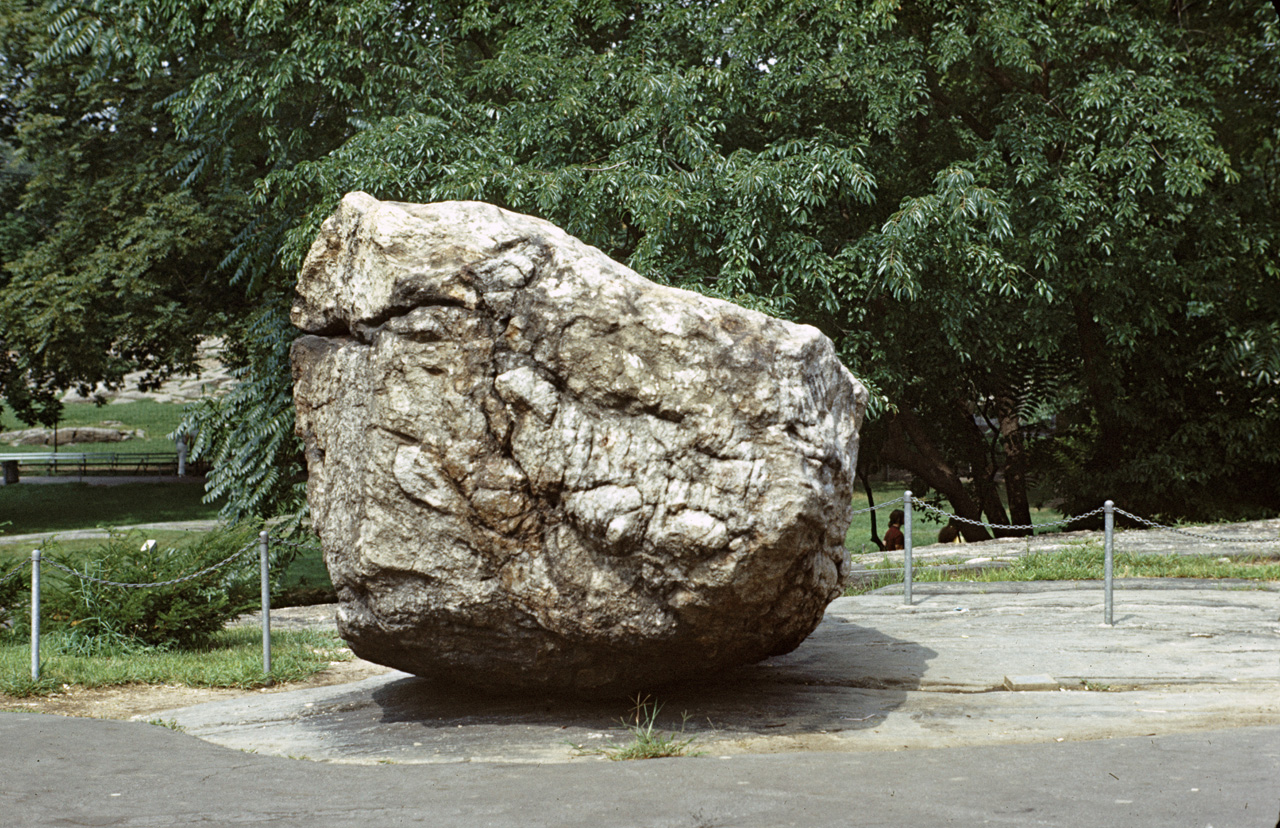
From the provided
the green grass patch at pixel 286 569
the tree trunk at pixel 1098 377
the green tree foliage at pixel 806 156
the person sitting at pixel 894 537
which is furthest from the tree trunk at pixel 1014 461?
the green grass patch at pixel 286 569

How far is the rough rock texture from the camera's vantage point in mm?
6242

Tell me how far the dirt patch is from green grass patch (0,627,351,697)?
103 mm

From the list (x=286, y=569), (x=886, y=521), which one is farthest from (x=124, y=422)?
(x=286, y=569)

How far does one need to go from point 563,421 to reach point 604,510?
1.87 ft

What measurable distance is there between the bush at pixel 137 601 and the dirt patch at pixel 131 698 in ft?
4.88

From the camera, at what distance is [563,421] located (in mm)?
6391

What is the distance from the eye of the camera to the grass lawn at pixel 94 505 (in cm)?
2628

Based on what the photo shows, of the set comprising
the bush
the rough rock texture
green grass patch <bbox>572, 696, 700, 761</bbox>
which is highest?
the rough rock texture

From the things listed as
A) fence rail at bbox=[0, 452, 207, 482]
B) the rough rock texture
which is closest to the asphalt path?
the rough rock texture

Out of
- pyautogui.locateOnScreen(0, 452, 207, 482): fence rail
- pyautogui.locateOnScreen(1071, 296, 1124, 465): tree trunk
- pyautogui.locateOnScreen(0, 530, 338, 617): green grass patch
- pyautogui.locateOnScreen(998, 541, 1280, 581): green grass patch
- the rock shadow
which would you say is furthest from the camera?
pyautogui.locateOnScreen(0, 452, 207, 482): fence rail

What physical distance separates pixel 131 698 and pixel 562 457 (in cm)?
460

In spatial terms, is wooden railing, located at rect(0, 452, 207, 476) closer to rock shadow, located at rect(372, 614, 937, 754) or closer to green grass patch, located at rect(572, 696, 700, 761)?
rock shadow, located at rect(372, 614, 937, 754)

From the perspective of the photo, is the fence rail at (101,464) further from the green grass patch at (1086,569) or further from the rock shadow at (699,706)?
the rock shadow at (699,706)

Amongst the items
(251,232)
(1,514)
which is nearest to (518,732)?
(251,232)
